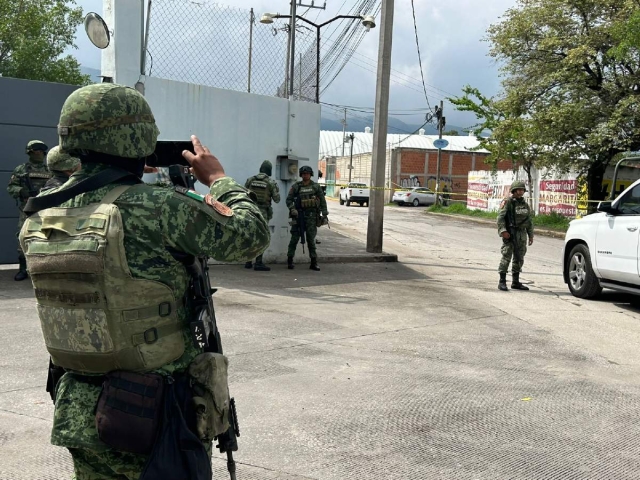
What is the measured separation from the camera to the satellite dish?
7969mm

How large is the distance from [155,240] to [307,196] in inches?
330

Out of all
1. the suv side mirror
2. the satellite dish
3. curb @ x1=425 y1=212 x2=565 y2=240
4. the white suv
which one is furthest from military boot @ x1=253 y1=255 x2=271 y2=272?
curb @ x1=425 y1=212 x2=565 y2=240

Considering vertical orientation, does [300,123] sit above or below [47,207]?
above

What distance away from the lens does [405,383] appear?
4582 millimetres

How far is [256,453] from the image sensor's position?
335cm

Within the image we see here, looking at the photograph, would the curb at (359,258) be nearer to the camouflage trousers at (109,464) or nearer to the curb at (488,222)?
the camouflage trousers at (109,464)

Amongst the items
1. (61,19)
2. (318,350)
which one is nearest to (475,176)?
(61,19)

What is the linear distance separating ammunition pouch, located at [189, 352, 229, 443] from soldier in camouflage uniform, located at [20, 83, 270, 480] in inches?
2.7

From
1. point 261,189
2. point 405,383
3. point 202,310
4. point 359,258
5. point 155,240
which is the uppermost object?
point 261,189

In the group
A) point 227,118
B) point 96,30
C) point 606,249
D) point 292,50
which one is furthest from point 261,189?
point 606,249

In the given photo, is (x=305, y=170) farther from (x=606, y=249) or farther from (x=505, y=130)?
(x=505, y=130)

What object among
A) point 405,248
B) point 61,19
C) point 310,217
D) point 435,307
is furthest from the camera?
point 61,19

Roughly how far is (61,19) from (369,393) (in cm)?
2651

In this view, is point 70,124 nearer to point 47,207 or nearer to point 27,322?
point 47,207
